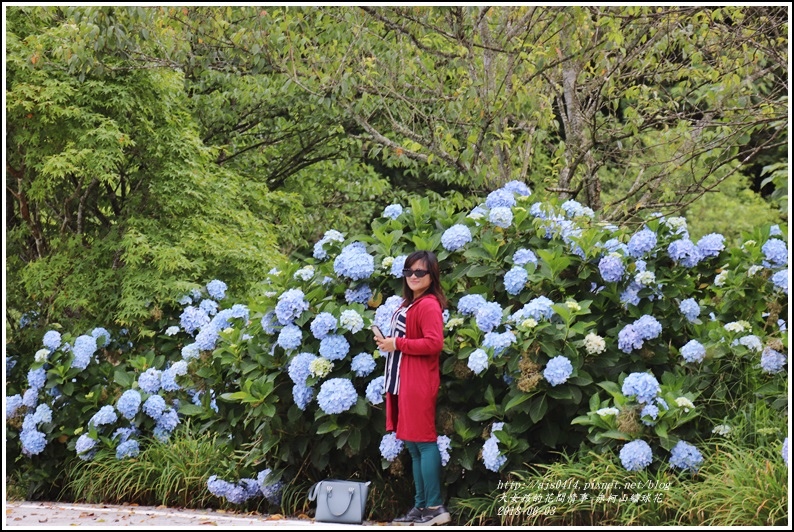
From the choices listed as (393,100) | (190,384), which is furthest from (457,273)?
(393,100)

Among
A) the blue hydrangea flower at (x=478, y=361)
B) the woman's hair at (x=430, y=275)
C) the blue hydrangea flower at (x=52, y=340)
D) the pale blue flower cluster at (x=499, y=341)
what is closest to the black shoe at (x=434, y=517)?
the blue hydrangea flower at (x=478, y=361)

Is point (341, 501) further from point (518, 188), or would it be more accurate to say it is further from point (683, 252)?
point (683, 252)

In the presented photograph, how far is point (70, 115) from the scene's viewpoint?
6.49 meters

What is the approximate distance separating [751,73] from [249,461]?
4.07 metres

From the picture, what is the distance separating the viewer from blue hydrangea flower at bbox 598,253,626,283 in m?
4.68

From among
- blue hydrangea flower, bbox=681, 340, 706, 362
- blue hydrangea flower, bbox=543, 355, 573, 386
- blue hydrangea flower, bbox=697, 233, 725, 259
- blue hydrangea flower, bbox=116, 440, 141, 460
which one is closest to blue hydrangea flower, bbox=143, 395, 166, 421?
blue hydrangea flower, bbox=116, 440, 141, 460

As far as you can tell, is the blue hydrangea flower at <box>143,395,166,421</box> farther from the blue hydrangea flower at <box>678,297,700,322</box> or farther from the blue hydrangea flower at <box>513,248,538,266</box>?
the blue hydrangea flower at <box>678,297,700,322</box>

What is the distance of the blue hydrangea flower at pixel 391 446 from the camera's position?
4621mm

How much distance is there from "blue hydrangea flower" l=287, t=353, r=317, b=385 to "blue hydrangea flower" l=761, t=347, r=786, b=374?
88.3 inches

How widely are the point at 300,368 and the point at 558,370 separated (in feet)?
4.39

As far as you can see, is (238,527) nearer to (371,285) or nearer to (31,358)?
(371,285)

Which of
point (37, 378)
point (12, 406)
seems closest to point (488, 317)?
point (37, 378)

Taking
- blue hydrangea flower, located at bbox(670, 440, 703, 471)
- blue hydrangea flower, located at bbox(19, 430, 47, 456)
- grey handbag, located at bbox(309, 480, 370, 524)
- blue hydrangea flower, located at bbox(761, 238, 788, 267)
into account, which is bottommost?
grey handbag, located at bbox(309, 480, 370, 524)

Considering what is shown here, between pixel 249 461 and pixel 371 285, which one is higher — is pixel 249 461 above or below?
below
